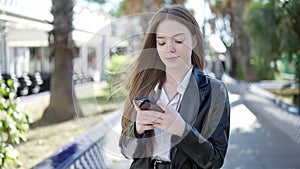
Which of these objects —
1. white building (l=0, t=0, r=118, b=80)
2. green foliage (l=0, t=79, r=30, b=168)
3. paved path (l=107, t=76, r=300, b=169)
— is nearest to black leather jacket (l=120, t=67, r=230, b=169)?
white building (l=0, t=0, r=118, b=80)

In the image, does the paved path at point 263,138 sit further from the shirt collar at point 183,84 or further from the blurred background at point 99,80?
the shirt collar at point 183,84

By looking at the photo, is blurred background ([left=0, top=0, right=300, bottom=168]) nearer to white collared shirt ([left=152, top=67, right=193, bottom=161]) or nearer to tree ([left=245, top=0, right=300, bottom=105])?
tree ([left=245, top=0, right=300, bottom=105])

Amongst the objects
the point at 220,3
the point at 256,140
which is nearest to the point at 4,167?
the point at 256,140

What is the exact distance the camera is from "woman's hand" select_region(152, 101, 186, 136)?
1.06m

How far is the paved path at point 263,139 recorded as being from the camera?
3.85 meters

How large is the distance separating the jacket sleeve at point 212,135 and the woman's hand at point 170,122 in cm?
5

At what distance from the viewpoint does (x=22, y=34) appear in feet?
55.5

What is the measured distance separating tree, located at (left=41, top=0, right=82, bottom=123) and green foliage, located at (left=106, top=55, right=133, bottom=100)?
751 cm

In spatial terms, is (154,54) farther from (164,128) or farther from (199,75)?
(164,128)

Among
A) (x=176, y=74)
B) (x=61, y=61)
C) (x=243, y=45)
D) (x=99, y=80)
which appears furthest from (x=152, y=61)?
(x=243, y=45)

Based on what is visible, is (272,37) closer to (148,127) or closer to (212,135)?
(212,135)

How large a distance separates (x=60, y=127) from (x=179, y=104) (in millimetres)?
7410

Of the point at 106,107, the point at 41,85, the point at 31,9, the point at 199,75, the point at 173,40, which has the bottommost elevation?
the point at 41,85

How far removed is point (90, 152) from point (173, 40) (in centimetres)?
267
